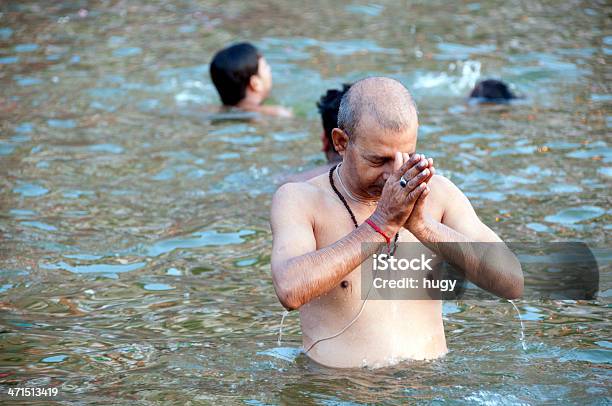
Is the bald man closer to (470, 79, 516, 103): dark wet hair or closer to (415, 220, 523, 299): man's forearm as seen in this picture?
(415, 220, 523, 299): man's forearm

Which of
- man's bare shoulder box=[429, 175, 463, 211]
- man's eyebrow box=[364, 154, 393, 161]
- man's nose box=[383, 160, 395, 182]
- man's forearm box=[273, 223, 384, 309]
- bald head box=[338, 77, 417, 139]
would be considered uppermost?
bald head box=[338, 77, 417, 139]

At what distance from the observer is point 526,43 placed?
12625 mm

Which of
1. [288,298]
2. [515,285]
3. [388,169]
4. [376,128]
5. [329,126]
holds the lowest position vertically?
[329,126]

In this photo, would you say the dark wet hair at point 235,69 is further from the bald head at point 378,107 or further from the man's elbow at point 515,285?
the man's elbow at point 515,285

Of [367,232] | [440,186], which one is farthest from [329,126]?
[367,232]

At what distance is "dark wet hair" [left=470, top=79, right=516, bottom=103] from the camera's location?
10242mm

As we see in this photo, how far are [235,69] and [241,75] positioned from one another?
0.31ft

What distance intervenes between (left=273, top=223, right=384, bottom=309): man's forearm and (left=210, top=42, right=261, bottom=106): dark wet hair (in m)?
6.79

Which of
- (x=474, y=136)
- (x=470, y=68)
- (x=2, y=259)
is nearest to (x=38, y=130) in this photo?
(x=2, y=259)

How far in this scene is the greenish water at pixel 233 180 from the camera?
4707 mm

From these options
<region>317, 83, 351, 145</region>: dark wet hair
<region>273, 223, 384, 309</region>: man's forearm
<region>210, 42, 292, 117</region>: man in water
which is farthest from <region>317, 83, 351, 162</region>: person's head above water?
<region>210, 42, 292, 117</region>: man in water

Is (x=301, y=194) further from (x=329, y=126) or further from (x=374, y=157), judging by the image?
(x=329, y=126)

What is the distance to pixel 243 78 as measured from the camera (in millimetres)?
10562

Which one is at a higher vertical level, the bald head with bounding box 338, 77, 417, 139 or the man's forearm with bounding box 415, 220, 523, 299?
the bald head with bounding box 338, 77, 417, 139
